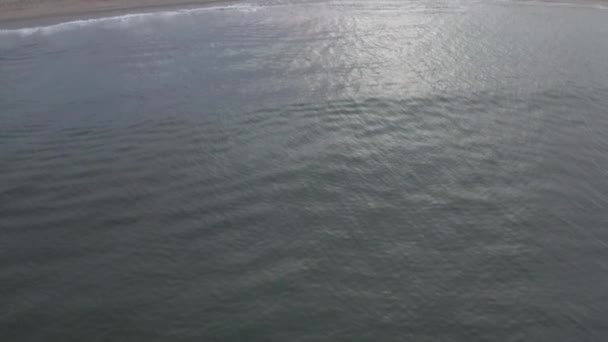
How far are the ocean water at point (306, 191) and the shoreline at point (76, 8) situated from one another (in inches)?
344

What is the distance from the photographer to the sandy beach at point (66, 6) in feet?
116

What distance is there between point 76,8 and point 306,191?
1128 inches

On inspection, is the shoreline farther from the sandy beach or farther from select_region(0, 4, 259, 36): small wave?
select_region(0, 4, 259, 36): small wave

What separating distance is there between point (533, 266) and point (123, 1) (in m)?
34.2

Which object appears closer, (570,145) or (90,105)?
(570,145)

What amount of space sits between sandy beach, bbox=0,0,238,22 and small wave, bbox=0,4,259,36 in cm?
218

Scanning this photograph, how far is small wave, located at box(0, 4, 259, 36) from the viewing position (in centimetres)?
3183

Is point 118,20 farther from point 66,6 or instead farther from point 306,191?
point 306,191

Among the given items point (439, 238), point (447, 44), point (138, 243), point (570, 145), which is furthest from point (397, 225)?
point (447, 44)

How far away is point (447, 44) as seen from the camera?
27.4 m

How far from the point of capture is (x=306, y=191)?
15.2 m

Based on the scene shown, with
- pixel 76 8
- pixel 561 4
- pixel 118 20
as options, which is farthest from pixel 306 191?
pixel 561 4

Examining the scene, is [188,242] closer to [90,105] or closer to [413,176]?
[413,176]

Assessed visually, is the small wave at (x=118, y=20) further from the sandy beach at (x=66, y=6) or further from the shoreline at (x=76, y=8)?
the sandy beach at (x=66, y=6)
